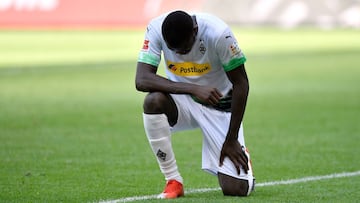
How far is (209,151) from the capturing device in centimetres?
860

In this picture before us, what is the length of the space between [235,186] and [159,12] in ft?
91.6

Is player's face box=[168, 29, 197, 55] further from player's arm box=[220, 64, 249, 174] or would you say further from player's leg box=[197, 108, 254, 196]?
player's leg box=[197, 108, 254, 196]

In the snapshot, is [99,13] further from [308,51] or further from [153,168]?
[153,168]

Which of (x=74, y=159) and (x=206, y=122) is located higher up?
(x=206, y=122)

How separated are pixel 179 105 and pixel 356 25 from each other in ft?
94.2

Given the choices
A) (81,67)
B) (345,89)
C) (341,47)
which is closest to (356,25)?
(341,47)

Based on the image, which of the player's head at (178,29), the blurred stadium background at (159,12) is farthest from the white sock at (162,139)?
the blurred stadium background at (159,12)

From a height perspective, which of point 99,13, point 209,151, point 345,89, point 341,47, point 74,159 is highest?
point 209,151

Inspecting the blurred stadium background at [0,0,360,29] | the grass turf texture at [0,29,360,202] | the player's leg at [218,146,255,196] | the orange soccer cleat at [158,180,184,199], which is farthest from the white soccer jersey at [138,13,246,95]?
the blurred stadium background at [0,0,360,29]

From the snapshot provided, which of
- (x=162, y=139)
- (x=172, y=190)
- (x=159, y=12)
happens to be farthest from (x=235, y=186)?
(x=159, y=12)

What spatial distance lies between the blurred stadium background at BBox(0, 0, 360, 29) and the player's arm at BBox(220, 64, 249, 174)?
27.4m

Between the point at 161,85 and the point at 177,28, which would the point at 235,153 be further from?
the point at 177,28

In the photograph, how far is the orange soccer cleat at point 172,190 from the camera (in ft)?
26.6

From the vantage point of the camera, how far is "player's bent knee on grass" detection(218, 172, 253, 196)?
827cm
